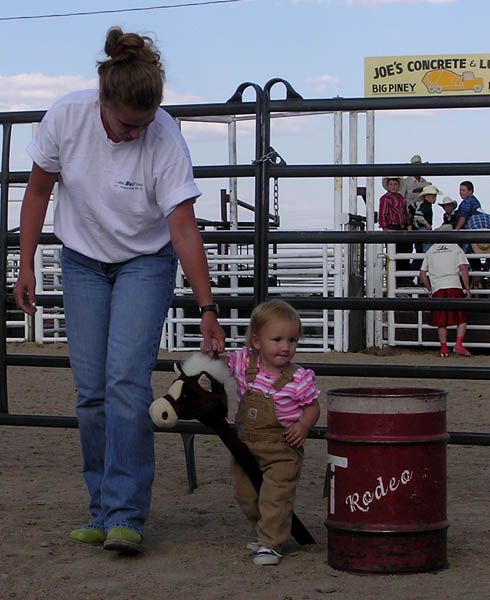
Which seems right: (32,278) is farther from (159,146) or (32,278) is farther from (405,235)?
(405,235)

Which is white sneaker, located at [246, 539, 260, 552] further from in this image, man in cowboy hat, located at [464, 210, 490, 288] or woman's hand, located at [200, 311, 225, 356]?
man in cowboy hat, located at [464, 210, 490, 288]

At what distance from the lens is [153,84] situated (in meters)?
3.59

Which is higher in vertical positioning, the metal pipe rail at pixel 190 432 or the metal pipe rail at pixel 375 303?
the metal pipe rail at pixel 375 303

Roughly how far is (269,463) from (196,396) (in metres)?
0.36

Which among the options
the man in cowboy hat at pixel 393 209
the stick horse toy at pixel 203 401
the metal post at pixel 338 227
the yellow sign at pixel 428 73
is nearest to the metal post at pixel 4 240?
the stick horse toy at pixel 203 401

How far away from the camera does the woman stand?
12.5 ft

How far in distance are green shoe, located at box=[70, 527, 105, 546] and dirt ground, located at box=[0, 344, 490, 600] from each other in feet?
0.11

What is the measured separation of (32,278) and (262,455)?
3.44ft

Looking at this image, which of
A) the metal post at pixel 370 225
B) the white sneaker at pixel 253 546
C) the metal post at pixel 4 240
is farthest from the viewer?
the metal post at pixel 370 225

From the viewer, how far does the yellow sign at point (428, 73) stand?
15375 mm

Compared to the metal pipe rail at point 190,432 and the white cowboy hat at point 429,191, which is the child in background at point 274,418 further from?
the white cowboy hat at point 429,191

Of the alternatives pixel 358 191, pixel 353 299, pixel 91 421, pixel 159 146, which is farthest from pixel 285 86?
pixel 358 191

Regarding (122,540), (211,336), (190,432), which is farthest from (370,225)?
(122,540)

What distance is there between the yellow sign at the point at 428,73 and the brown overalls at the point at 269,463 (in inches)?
472
